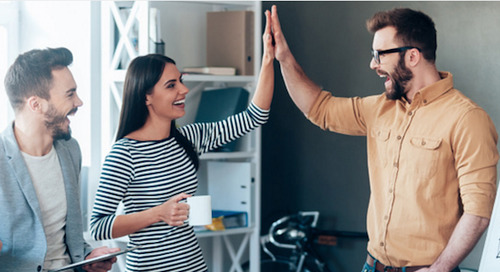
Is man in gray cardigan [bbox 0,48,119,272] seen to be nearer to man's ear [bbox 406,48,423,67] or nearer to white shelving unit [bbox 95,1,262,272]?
white shelving unit [bbox 95,1,262,272]

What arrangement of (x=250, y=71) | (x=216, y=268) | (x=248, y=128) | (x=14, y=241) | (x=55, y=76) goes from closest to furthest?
(x=14, y=241) < (x=55, y=76) < (x=248, y=128) < (x=250, y=71) < (x=216, y=268)

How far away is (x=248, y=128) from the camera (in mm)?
2418

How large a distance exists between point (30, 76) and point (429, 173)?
1393 mm

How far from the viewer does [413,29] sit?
2.15 m

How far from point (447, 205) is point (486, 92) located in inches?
51.6

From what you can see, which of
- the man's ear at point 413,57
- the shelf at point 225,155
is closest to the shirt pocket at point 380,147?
the man's ear at point 413,57

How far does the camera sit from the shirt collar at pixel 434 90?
2.11m

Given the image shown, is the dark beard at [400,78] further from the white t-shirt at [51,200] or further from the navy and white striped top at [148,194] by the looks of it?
the white t-shirt at [51,200]

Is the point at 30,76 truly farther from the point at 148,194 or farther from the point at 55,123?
the point at 148,194

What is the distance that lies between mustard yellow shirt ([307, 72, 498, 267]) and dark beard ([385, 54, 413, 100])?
0.05 metres

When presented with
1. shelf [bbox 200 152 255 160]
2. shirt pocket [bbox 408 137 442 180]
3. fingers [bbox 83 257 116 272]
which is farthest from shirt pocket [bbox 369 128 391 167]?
shelf [bbox 200 152 255 160]

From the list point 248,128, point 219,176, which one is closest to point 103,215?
point 248,128

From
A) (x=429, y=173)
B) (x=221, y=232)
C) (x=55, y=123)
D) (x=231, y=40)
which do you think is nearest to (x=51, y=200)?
(x=55, y=123)

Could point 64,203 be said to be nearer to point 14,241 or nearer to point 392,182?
point 14,241
